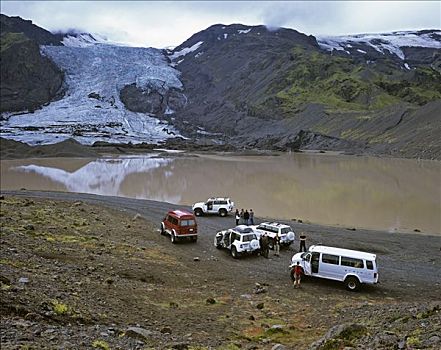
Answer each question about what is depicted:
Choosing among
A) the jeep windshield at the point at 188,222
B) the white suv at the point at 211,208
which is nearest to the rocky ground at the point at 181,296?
the jeep windshield at the point at 188,222

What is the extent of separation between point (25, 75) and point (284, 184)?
134 m

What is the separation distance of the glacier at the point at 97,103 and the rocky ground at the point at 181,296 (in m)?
87.9

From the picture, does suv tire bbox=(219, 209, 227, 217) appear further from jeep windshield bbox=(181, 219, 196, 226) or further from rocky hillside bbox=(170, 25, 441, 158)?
rocky hillside bbox=(170, 25, 441, 158)

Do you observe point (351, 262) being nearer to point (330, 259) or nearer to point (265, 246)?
point (330, 259)

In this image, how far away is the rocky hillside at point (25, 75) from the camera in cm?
15150

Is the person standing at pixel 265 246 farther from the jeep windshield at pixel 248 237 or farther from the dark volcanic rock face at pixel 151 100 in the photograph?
the dark volcanic rock face at pixel 151 100

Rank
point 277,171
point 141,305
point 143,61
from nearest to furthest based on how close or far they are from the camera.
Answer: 1. point 141,305
2. point 277,171
3. point 143,61

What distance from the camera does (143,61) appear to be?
182 meters

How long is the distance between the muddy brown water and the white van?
1437cm

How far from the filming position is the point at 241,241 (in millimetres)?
18578

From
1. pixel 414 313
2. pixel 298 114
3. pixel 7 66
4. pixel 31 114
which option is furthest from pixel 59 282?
pixel 7 66

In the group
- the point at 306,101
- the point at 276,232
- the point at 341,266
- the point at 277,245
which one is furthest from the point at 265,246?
the point at 306,101

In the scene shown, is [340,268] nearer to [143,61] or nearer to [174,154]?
[174,154]

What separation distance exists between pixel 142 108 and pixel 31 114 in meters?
32.3
